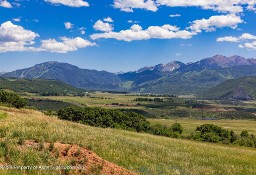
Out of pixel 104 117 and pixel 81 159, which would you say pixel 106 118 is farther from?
pixel 81 159

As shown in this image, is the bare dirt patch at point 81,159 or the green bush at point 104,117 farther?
the green bush at point 104,117

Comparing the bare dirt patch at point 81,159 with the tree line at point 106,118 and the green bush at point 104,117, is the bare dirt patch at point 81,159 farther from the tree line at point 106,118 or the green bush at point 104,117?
the green bush at point 104,117

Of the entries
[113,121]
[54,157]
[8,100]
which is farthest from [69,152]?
[113,121]

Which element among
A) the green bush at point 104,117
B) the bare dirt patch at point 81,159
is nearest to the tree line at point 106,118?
the green bush at point 104,117

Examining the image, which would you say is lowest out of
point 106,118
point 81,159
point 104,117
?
point 106,118

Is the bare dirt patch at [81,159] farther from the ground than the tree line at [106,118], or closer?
farther from the ground

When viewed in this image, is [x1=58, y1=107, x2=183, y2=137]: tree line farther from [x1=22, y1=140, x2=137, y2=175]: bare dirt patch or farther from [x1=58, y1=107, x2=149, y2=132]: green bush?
[x1=22, y1=140, x2=137, y2=175]: bare dirt patch

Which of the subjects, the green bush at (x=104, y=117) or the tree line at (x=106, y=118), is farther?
the green bush at (x=104, y=117)

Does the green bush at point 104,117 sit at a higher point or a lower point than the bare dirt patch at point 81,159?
lower

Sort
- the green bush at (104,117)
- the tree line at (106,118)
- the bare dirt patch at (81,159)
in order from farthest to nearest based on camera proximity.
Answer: the green bush at (104,117) → the tree line at (106,118) → the bare dirt patch at (81,159)

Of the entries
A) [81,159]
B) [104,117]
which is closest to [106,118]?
[104,117]

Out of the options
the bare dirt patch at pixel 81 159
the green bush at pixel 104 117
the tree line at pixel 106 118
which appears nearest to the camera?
the bare dirt patch at pixel 81 159

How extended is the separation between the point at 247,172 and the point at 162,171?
11075mm

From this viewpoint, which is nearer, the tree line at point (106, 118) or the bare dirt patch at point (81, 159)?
the bare dirt patch at point (81, 159)
